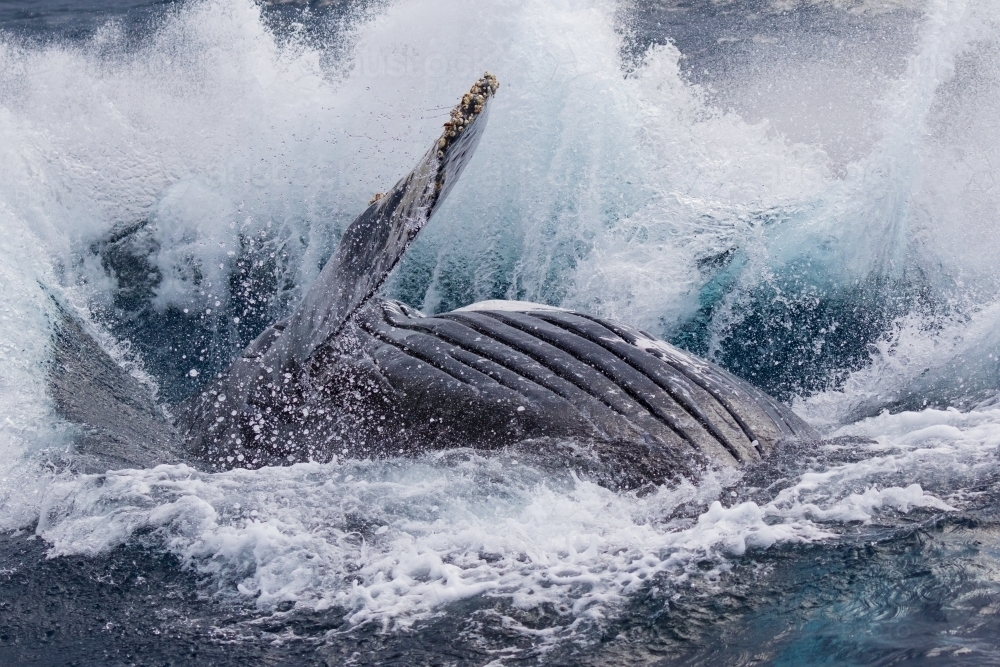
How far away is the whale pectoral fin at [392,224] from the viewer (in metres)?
5.01

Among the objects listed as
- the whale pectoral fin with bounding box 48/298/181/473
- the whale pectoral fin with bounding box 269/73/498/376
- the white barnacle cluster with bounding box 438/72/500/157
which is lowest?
the whale pectoral fin with bounding box 48/298/181/473

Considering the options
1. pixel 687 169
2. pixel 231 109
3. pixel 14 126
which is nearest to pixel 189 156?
pixel 231 109

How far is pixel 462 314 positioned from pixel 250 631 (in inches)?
101

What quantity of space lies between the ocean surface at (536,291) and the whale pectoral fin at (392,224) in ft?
2.76

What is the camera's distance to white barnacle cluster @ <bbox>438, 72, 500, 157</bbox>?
495 centimetres

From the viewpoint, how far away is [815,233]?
8680 mm

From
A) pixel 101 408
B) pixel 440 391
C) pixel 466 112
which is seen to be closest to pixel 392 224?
pixel 466 112

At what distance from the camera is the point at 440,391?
5.39 meters

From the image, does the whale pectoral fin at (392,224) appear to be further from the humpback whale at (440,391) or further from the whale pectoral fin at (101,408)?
the whale pectoral fin at (101,408)

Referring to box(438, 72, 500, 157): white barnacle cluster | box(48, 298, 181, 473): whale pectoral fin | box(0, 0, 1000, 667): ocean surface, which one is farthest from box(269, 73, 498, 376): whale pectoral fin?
box(48, 298, 181, 473): whale pectoral fin

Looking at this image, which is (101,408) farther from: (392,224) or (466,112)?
Result: (466,112)

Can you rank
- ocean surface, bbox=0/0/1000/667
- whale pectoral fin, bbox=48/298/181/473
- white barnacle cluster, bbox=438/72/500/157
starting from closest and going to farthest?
ocean surface, bbox=0/0/1000/667
white barnacle cluster, bbox=438/72/500/157
whale pectoral fin, bbox=48/298/181/473

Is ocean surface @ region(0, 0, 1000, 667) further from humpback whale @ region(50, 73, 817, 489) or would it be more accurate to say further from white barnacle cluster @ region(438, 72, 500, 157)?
white barnacle cluster @ region(438, 72, 500, 157)

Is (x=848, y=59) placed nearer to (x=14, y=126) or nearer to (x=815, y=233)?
(x=815, y=233)
